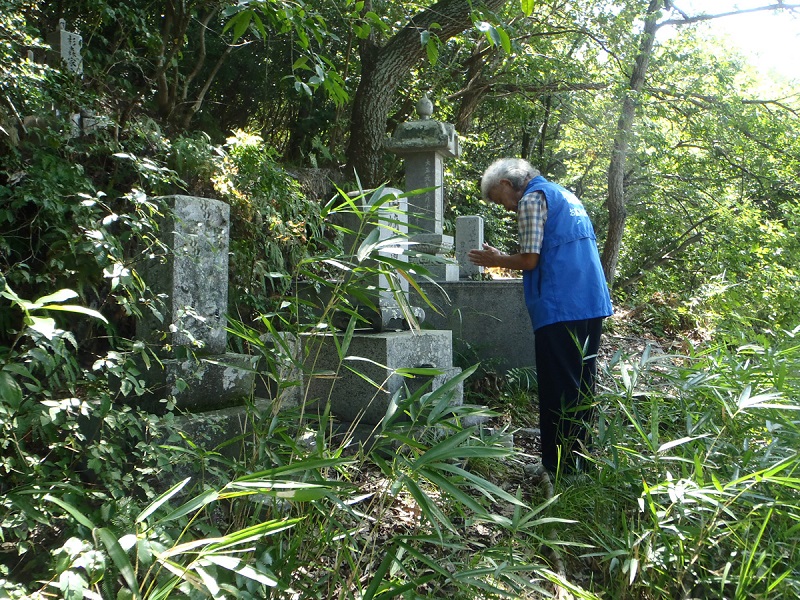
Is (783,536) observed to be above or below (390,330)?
below

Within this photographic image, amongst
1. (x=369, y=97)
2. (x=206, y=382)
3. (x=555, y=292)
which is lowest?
(x=206, y=382)

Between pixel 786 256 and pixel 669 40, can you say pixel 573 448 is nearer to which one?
pixel 786 256

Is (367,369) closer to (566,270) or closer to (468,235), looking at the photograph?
(566,270)

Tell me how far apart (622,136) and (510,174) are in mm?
6725

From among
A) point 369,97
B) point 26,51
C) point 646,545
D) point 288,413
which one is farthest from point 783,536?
point 369,97

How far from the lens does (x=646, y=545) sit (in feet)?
6.47

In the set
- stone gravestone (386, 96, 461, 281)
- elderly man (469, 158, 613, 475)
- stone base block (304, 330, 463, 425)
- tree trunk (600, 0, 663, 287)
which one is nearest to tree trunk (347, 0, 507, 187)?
stone gravestone (386, 96, 461, 281)

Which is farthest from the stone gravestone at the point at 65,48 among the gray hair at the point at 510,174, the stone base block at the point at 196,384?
the gray hair at the point at 510,174

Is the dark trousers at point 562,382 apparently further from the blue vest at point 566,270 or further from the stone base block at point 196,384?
the stone base block at point 196,384

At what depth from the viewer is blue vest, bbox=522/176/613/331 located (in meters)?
3.16

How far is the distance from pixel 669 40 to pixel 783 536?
10.7m

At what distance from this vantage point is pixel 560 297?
10.4ft

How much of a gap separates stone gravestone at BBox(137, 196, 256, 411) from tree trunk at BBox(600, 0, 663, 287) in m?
7.36

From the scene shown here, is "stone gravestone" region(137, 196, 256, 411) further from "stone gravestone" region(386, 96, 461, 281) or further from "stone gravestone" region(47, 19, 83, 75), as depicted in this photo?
"stone gravestone" region(386, 96, 461, 281)
